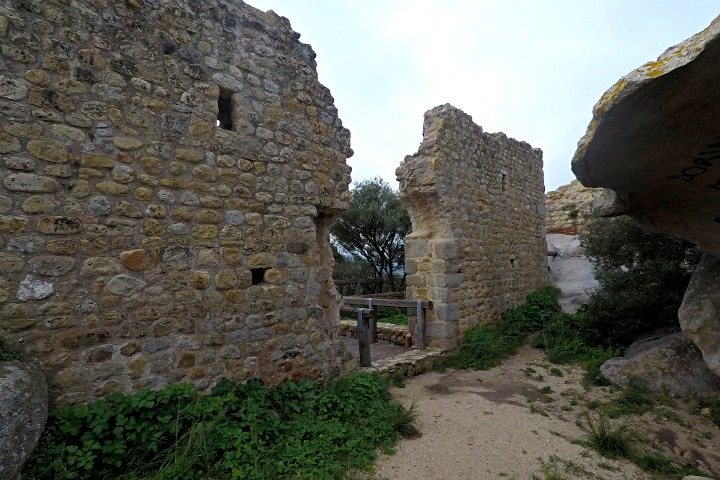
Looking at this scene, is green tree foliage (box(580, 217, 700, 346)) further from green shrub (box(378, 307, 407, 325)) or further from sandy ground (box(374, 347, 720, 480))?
green shrub (box(378, 307, 407, 325))

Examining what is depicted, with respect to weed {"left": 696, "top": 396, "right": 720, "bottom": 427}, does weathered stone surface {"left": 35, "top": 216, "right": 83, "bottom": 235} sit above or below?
above

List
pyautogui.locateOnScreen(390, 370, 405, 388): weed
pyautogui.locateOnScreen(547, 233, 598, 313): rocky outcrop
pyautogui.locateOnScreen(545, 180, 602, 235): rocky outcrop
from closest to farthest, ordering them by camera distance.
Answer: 1. pyautogui.locateOnScreen(390, 370, 405, 388): weed
2. pyautogui.locateOnScreen(547, 233, 598, 313): rocky outcrop
3. pyautogui.locateOnScreen(545, 180, 602, 235): rocky outcrop

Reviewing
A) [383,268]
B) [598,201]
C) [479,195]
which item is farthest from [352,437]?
[383,268]

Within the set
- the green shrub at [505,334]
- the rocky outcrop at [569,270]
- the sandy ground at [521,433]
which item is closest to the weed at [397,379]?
the sandy ground at [521,433]

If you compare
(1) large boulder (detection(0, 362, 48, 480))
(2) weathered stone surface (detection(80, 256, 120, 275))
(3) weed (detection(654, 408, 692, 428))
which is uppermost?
(2) weathered stone surface (detection(80, 256, 120, 275))

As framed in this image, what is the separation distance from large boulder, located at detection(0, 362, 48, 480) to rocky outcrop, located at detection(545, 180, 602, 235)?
44.4 ft

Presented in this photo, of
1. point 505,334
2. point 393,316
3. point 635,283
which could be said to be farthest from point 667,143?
point 393,316

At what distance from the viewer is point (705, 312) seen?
3914mm

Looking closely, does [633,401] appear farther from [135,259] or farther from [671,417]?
[135,259]

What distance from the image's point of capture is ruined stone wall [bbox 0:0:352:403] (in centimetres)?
254

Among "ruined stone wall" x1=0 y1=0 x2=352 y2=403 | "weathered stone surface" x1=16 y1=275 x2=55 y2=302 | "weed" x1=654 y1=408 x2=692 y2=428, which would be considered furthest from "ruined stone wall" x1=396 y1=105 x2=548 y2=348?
"weathered stone surface" x1=16 y1=275 x2=55 y2=302

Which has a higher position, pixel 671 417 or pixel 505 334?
pixel 505 334

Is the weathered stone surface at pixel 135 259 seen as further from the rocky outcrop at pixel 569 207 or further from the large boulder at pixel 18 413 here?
the rocky outcrop at pixel 569 207

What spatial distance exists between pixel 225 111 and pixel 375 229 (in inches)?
428
